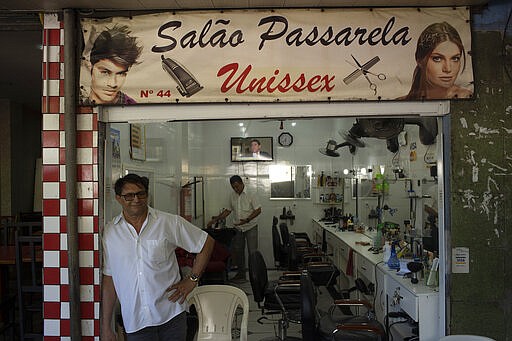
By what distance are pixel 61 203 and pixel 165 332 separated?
94 centimetres

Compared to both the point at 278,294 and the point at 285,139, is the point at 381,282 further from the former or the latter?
the point at 285,139

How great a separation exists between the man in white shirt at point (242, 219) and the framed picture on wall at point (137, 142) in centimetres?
286

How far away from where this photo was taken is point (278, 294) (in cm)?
406

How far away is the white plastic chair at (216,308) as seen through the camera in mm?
2793

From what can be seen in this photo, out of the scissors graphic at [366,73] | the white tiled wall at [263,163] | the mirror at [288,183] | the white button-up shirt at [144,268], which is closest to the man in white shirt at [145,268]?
the white button-up shirt at [144,268]

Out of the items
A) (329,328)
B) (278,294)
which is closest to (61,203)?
(329,328)

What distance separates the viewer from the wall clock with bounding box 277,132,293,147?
7.87 m

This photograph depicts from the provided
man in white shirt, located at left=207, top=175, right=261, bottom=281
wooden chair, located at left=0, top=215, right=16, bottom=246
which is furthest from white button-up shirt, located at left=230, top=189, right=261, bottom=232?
wooden chair, located at left=0, top=215, right=16, bottom=246

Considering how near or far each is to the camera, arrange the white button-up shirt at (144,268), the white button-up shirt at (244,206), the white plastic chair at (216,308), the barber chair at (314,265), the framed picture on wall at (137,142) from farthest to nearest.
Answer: the white button-up shirt at (244,206)
the barber chair at (314,265)
the framed picture on wall at (137,142)
the white plastic chair at (216,308)
the white button-up shirt at (144,268)

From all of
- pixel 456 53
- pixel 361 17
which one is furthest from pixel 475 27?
pixel 361 17

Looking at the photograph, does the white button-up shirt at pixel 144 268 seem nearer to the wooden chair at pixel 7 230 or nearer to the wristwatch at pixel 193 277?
the wristwatch at pixel 193 277

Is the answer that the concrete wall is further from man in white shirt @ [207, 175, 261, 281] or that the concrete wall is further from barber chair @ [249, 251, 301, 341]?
man in white shirt @ [207, 175, 261, 281]

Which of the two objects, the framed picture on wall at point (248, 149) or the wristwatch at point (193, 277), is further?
the framed picture on wall at point (248, 149)

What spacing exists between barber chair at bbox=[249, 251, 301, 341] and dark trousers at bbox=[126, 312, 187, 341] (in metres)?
1.40
